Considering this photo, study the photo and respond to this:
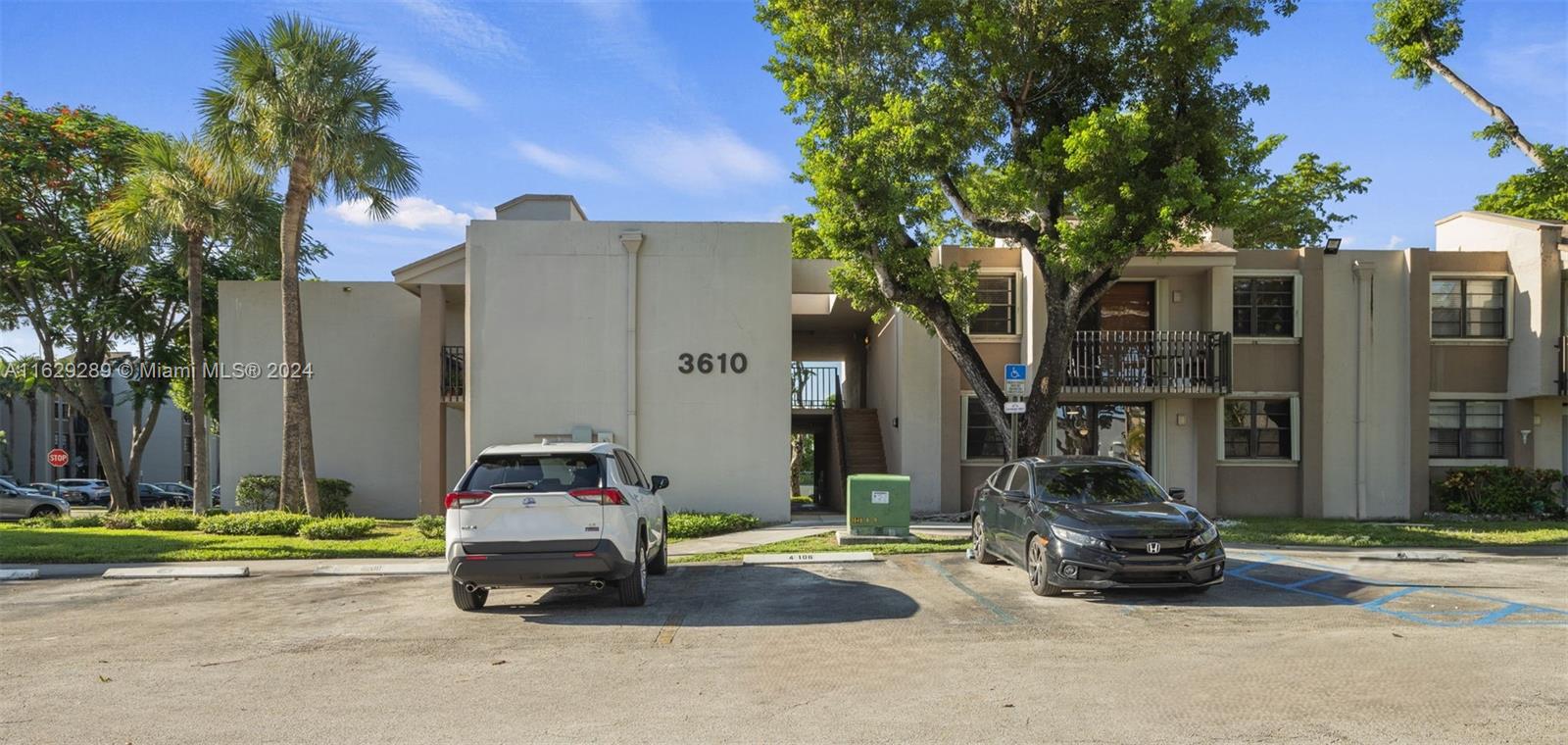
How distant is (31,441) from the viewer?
59.9m

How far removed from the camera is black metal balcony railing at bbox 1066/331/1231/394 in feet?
69.6

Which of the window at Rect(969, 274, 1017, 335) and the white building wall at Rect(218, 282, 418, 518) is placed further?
the white building wall at Rect(218, 282, 418, 518)

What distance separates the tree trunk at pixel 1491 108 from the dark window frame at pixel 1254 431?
21.3 ft

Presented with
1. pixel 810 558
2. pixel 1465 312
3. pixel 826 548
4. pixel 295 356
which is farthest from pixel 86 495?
pixel 1465 312

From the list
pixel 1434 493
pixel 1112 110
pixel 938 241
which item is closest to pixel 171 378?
pixel 938 241

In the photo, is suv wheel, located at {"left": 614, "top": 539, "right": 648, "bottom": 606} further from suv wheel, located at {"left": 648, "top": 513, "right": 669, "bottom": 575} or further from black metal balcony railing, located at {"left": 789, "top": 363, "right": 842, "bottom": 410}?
black metal balcony railing, located at {"left": 789, "top": 363, "right": 842, "bottom": 410}

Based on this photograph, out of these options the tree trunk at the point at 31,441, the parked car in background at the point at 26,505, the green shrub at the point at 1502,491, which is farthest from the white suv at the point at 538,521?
the tree trunk at the point at 31,441

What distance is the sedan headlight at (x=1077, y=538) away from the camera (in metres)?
10.5

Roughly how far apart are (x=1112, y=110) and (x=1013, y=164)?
1.77 m

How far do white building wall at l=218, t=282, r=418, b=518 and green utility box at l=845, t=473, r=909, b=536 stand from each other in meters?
12.5

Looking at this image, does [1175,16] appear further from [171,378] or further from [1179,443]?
[171,378]

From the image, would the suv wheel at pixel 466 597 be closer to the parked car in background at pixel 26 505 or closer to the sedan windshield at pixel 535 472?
the sedan windshield at pixel 535 472

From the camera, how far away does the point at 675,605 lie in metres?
10.8

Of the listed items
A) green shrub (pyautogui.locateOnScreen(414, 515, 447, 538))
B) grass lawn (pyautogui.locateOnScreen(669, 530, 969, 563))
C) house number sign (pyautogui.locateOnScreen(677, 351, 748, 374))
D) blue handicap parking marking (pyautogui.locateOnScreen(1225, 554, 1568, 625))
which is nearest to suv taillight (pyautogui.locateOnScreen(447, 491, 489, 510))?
grass lawn (pyautogui.locateOnScreen(669, 530, 969, 563))
